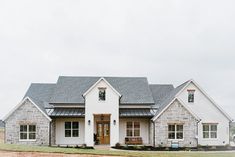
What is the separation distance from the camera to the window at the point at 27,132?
111 ft

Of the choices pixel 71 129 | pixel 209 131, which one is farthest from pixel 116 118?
pixel 209 131

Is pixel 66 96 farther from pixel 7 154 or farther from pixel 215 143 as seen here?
pixel 7 154

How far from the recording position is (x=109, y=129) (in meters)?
36.6

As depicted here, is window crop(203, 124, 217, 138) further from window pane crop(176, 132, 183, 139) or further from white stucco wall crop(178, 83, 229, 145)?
window pane crop(176, 132, 183, 139)

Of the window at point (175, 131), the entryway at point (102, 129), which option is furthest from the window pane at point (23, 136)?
the window at point (175, 131)

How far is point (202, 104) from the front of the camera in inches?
1455

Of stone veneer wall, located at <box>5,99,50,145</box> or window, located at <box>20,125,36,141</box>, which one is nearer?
stone veneer wall, located at <box>5,99,50,145</box>

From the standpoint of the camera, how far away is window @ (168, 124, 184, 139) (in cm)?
3441

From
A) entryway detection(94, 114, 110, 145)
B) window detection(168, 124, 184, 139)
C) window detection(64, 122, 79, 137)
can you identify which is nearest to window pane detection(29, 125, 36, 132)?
window detection(64, 122, 79, 137)

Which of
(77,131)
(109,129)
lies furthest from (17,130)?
(109,129)

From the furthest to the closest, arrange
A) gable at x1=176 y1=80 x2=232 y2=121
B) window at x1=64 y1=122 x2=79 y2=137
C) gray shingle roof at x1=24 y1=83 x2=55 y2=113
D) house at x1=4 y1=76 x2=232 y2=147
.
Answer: gray shingle roof at x1=24 y1=83 x2=55 y2=113, gable at x1=176 y1=80 x2=232 y2=121, window at x1=64 y1=122 x2=79 y2=137, house at x1=4 y1=76 x2=232 y2=147

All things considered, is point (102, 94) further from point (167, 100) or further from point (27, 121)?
point (27, 121)

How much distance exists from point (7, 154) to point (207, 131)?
20.8 metres

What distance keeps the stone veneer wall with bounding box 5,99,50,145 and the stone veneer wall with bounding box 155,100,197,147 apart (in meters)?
9.38
